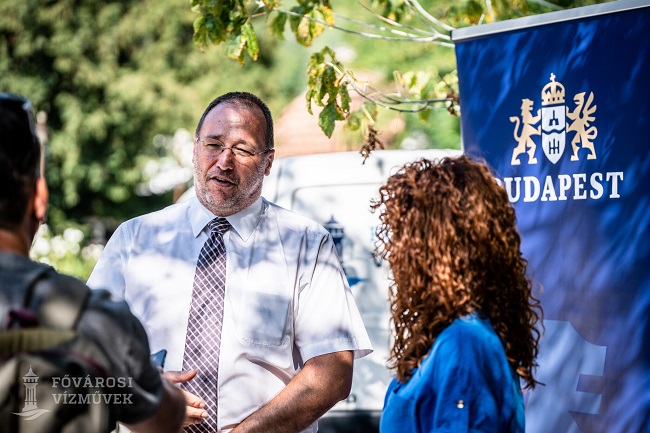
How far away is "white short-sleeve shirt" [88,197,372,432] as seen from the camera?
11.1 ft

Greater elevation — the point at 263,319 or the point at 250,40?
the point at 250,40

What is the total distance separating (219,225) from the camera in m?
3.62

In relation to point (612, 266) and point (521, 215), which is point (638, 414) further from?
point (521, 215)

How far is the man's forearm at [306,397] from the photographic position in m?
3.27

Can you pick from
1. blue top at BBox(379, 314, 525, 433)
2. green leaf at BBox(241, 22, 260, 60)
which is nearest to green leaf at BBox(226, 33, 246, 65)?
green leaf at BBox(241, 22, 260, 60)

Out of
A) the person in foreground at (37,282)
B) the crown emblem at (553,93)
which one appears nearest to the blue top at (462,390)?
the person in foreground at (37,282)

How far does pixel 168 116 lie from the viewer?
26.0 m

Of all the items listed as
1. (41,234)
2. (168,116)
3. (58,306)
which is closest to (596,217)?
(58,306)

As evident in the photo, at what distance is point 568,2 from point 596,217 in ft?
8.45

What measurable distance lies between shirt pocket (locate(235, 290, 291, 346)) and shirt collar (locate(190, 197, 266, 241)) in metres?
0.28

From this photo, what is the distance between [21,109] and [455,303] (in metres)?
1.15

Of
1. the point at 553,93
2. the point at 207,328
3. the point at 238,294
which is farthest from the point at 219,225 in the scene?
the point at 553,93

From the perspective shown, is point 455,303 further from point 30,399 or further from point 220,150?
point 220,150

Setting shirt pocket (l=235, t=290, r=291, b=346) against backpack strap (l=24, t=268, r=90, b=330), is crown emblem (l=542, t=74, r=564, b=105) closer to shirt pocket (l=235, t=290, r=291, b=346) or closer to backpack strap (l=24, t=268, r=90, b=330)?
shirt pocket (l=235, t=290, r=291, b=346)
